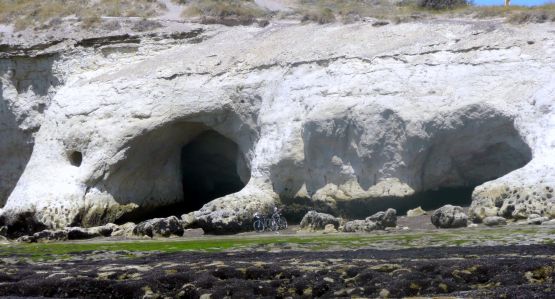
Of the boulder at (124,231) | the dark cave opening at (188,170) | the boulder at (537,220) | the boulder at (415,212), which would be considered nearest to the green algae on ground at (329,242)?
the boulder at (537,220)

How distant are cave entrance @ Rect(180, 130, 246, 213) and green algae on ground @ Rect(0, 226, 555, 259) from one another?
1350cm

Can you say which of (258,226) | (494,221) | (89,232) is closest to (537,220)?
(494,221)

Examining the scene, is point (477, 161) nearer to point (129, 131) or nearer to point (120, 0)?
point (129, 131)

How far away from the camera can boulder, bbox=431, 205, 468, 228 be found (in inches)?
1137

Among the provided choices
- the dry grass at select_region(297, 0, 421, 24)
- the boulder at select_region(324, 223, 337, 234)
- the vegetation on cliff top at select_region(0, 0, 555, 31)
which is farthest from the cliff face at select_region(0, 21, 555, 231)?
the boulder at select_region(324, 223, 337, 234)

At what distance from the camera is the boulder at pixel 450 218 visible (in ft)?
94.7

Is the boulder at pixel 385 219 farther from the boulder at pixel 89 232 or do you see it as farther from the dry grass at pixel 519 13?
the dry grass at pixel 519 13

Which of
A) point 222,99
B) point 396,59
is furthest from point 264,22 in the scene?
point 396,59

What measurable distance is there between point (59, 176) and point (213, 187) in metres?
8.32

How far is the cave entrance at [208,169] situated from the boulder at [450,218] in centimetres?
1463

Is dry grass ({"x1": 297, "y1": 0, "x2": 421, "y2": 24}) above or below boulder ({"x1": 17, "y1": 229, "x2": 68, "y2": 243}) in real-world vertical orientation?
above

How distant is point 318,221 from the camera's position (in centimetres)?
3216

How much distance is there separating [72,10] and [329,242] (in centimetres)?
2927

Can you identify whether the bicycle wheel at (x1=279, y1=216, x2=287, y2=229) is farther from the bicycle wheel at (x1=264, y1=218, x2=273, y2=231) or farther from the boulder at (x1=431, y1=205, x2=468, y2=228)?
the boulder at (x1=431, y1=205, x2=468, y2=228)
